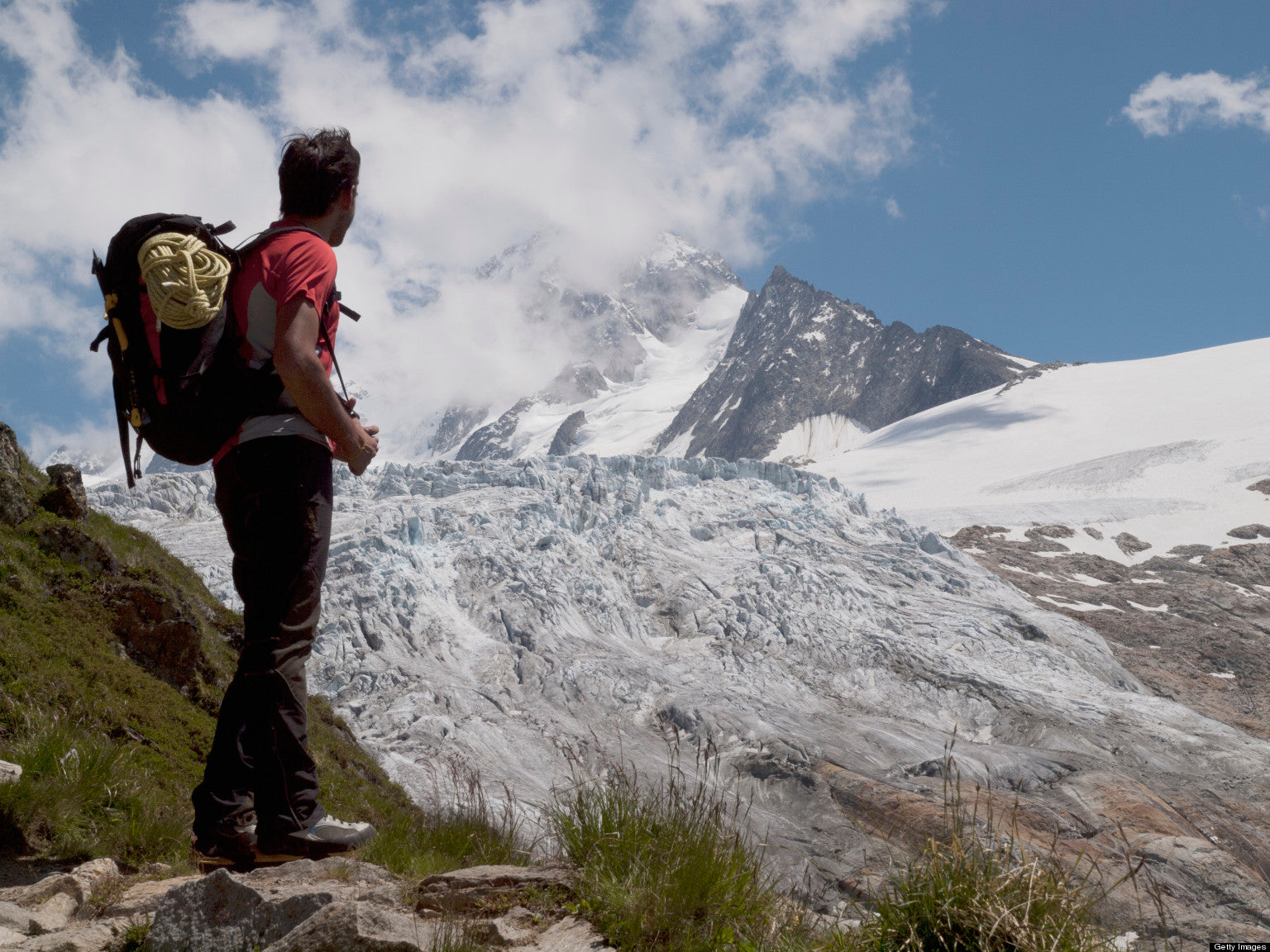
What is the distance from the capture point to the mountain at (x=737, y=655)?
3012 cm

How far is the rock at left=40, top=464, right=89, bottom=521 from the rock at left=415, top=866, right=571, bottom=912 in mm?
5260

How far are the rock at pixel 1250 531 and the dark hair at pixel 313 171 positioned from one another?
7143cm

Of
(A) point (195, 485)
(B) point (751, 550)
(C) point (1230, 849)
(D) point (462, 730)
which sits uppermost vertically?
(A) point (195, 485)

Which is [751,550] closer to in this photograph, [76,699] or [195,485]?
[195,485]

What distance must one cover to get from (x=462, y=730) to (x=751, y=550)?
1967 cm

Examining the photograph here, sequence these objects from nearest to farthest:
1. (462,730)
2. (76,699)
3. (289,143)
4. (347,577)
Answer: (289,143) < (76,699) < (462,730) < (347,577)

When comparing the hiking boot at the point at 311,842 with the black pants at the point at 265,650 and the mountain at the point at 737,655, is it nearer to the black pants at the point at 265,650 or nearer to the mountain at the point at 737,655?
the black pants at the point at 265,650

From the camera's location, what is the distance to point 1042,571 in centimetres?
5606

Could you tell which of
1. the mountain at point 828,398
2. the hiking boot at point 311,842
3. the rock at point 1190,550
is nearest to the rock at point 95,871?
the hiking boot at point 311,842

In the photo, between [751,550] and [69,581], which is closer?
[69,581]

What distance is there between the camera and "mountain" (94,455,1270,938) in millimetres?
30125

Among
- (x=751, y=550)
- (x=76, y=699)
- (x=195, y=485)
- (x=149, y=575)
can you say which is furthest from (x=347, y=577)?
(x=76, y=699)

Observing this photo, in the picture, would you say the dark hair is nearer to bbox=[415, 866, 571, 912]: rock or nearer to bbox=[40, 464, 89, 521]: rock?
bbox=[415, 866, 571, 912]: rock

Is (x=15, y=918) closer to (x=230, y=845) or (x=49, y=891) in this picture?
(x=49, y=891)
